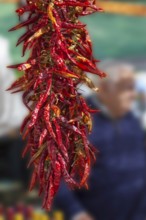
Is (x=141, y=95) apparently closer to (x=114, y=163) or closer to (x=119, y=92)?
(x=119, y=92)

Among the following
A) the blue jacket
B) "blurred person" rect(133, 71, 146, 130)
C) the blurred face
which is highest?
the blurred face

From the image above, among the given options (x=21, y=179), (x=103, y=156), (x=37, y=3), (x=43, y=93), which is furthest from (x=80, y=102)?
(x=21, y=179)

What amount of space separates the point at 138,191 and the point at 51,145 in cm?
231

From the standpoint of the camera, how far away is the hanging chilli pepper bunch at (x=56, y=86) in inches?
55.5

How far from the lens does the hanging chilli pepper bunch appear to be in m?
1.41

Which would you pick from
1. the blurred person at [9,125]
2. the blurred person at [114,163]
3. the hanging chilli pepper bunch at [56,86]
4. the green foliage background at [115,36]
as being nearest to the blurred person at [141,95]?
the green foliage background at [115,36]

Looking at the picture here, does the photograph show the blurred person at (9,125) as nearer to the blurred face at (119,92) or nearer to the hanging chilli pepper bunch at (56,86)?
the blurred face at (119,92)

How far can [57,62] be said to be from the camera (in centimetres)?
141

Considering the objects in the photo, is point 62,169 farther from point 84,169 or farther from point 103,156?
point 103,156

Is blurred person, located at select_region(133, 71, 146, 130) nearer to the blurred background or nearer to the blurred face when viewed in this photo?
the blurred background

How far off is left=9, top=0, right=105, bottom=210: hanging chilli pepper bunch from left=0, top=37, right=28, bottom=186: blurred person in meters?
2.61

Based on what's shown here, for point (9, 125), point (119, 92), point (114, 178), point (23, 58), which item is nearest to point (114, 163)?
point (114, 178)

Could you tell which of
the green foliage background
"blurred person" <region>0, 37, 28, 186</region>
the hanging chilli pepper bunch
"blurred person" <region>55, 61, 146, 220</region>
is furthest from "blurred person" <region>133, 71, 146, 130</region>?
the hanging chilli pepper bunch

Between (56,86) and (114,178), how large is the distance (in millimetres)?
2223
